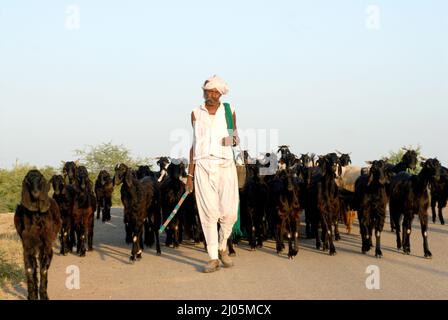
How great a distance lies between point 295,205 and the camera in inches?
464

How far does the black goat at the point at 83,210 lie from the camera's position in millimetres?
12375

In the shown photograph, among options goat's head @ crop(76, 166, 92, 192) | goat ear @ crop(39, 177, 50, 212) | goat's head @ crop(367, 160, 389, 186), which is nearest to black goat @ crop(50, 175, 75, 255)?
goat's head @ crop(76, 166, 92, 192)

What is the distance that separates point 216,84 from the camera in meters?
9.62

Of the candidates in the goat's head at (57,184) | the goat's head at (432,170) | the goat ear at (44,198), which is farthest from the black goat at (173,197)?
the goat ear at (44,198)

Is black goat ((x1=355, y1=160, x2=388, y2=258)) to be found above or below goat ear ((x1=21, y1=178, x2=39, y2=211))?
below

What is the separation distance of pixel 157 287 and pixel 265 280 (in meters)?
1.55

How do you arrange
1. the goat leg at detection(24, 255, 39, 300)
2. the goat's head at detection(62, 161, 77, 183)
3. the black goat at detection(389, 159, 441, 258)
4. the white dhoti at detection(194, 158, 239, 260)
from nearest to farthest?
the goat leg at detection(24, 255, 39, 300) → the white dhoti at detection(194, 158, 239, 260) → the black goat at detection(389, 159, 441, 258) → the goat's head at detection(62, 161, 77, 183)

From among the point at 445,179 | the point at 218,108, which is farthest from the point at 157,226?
the point at 445,179

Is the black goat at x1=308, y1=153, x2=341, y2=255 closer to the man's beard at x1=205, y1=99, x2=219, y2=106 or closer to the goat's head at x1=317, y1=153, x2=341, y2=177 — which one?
the goat's head at x1=317, y1=153, x2=341, y2=177

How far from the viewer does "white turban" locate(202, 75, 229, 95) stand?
31.6 ft

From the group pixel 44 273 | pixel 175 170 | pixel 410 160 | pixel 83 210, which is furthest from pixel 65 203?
pixel 410 160

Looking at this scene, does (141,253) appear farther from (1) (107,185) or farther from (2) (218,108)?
(1) (107,185)

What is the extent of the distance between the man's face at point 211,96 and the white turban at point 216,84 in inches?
2.4

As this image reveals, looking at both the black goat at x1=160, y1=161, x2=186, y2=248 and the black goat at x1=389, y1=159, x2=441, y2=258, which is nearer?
the black goat at x1=389, y1=159, x2=441, y2=258
